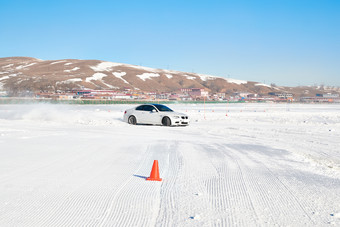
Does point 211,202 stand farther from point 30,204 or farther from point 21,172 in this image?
point 21,172

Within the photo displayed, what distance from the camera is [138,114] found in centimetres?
2148

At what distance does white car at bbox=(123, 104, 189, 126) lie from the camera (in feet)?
66.7

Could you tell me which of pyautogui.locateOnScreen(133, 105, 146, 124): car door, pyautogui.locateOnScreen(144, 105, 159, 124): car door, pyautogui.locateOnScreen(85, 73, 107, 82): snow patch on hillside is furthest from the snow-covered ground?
pyautogui.locateOnScreen(85, 73, 107, 82): snow patch on hillside

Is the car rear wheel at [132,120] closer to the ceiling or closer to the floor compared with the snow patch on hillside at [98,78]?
closer to the floor

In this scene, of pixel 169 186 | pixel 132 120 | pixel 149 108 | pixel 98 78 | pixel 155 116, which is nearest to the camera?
pixel 169 186

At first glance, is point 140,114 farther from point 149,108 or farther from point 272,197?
point 272,197

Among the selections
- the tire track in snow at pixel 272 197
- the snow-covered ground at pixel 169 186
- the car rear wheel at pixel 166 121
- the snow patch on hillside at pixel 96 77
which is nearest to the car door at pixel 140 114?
the car rear wheel at pixel 166 121

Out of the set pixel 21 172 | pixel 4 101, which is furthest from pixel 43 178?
pixel 4 101

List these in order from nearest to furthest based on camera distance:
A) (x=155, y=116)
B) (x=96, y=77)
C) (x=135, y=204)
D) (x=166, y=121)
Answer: (x=135, y=204), (x=166, y=121), (x=155, y=116), (x=96, y=77)

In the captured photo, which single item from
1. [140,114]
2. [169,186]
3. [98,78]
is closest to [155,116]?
[140,114]

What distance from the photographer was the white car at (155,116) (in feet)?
66.7

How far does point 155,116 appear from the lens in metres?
21.0

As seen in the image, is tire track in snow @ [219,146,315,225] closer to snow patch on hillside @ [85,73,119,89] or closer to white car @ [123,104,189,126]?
white car @ [123,104,189,126]

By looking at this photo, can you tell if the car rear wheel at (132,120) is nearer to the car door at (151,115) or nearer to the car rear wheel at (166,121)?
the car door at (151,115)
